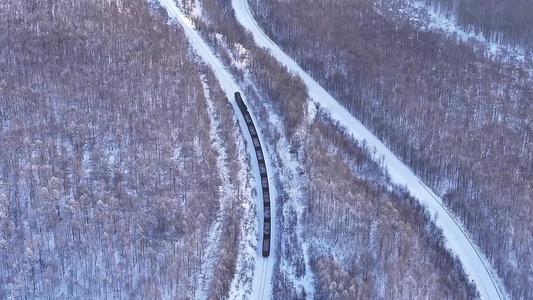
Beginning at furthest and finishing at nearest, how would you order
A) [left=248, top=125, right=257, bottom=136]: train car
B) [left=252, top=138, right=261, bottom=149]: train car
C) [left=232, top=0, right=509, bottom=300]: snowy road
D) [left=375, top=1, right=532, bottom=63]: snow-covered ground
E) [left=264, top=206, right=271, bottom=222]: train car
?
[left=375, top=1, right=532, bottom=63]: snow-covered ground
[left=248, top=125, right=257, bottom=136]: train car
[left=252, top=138, right=261, bottom=149]: train car
[left=232, top=0, right=509, bottom=300]: snowy road
[left=264, top=206, right=271, bottom=222]: train car

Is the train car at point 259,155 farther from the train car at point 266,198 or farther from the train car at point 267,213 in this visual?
the train car at point 267,213

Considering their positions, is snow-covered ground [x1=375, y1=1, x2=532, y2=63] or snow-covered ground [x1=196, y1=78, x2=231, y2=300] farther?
snow-covered ground [x1=375, y1=1, x2=532, y2=63]

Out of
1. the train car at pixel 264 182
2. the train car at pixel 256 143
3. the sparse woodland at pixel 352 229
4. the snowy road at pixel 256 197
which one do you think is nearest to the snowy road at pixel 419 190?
the sparse woodland at pixel 352 229

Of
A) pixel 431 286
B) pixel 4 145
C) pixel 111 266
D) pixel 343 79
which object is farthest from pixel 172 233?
pixel 343 79

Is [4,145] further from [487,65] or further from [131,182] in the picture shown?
[487,65]

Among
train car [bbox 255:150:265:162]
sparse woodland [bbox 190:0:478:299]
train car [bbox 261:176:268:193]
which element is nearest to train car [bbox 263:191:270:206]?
train car [bbox 261:176:268:193]

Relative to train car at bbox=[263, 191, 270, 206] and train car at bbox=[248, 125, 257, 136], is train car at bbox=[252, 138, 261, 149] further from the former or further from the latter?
train car at bbox=[263, 191, 270, 206]

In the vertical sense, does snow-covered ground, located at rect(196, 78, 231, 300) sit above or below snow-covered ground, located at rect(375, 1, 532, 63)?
below
